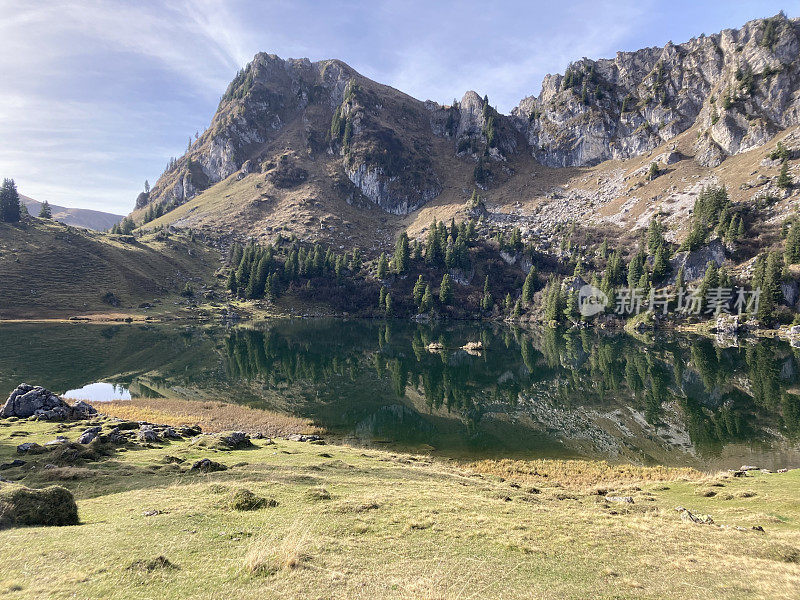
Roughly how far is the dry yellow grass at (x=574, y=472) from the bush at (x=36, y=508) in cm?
2706

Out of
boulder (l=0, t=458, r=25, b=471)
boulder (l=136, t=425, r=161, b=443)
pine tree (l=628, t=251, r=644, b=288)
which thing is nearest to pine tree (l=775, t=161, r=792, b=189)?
pine tree (l=628, t=251, r=644, b=288)

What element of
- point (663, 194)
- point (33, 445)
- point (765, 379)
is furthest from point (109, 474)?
point (663, 194)

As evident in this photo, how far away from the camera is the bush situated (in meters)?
12.9

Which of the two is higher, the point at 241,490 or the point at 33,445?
the point at 241,490

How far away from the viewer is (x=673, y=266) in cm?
14188

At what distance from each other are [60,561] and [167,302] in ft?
545

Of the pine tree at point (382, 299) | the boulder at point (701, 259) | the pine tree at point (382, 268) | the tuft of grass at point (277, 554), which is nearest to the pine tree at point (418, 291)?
the pine tree at point (382, 299)

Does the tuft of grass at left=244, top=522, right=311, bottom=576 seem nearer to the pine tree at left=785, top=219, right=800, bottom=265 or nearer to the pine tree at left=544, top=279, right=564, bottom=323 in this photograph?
the pine tree at left=544, top=279, right=564, bottom=323

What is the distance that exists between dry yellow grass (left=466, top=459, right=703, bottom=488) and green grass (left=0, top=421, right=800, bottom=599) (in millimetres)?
6973

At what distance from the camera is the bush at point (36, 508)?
1288cm

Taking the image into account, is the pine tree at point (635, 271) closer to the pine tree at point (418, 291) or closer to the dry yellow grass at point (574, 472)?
the pine tree at point (418, 291)

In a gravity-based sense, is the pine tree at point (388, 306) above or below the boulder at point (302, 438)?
above

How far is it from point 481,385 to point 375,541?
5361 cm

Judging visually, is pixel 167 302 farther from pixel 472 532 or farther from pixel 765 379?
pixel 765 379
